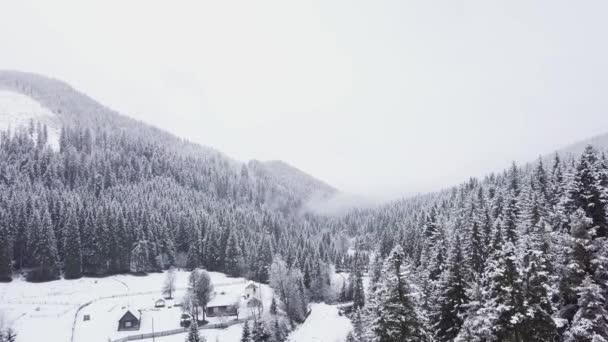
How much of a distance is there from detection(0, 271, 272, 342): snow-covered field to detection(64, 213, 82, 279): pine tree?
3.08 metres

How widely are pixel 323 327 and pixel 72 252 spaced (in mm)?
63622

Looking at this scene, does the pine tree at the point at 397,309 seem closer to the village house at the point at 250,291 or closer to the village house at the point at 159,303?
the village house at the point at 159,303

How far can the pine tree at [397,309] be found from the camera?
2188 centimetres

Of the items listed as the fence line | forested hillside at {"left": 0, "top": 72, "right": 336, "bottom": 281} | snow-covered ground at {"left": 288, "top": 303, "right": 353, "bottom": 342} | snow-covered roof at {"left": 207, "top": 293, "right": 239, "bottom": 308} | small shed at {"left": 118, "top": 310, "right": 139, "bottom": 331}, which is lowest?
snow-covered ground at {"left": 288, "top": 303, "right": 353, "bottom": 342}

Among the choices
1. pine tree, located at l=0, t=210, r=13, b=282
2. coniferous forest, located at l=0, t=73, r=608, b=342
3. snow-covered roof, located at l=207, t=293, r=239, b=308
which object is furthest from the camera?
pine tree, located at l=0, t=210, r=13, b=282

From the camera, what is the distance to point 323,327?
3681 inches

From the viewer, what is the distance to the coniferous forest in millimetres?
21531

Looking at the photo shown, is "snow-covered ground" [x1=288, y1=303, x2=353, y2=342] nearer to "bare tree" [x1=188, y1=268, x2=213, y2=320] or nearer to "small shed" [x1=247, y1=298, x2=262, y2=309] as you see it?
"small shed" [x1=247, y1=298, x2=262, y2=309]

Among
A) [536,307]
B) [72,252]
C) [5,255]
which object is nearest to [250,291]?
[72,252]

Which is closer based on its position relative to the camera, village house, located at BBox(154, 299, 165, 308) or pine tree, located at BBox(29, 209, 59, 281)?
village house, located at BBox(154, 299, 165, 308)

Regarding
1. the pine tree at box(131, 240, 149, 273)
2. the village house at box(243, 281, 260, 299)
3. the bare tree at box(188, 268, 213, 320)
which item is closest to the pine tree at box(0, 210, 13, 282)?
the pine tree at box(131, 240, 149, 273)

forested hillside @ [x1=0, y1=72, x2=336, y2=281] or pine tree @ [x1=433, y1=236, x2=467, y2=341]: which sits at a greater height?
forested hillside @ [x1=0, y1=72, x2=336, y2=281]

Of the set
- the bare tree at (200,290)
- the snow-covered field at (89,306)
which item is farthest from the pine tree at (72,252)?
the bare tree at (200,290)

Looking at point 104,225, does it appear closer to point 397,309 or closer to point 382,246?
point 382,246
